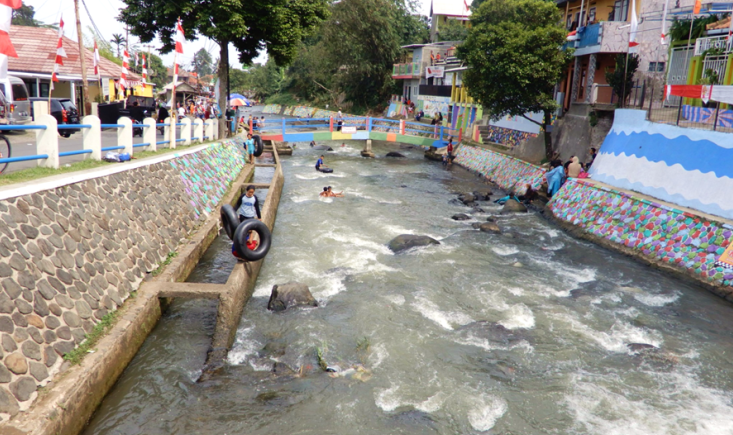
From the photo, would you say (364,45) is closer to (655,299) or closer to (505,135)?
(505,135)

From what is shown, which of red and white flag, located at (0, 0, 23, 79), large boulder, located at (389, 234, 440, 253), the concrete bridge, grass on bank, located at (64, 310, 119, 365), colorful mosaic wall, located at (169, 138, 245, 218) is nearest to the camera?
grass on bank, located at (64, 310, 119, 365)

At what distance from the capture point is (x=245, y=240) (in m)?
11.6

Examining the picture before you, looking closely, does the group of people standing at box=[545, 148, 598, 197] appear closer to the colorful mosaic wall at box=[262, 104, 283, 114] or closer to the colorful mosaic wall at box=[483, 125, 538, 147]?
the colorful mosaic wall at box=[483, 125, 538, 147]

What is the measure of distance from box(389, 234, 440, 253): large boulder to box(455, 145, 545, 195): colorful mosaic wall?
939 cm

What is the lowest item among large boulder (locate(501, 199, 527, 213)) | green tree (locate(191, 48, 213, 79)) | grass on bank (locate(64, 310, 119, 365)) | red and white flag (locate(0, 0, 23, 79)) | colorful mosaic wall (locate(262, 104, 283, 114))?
grass on bank (locate(64, 310, 119, 365))

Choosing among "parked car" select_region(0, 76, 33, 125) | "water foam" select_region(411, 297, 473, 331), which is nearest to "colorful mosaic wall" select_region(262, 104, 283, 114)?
"parked car" select_region(0, 76, 33, 125)

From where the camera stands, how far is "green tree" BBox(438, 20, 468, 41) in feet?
204

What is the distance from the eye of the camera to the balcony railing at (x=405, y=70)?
188 feet

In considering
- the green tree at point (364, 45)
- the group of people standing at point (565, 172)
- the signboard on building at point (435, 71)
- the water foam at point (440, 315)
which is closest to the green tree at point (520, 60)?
the group of people standing at point (565, 172)

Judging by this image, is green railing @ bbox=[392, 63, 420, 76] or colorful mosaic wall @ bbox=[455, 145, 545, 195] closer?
colorful mosaic wall @ bbox=[455, 145, 545, 195]

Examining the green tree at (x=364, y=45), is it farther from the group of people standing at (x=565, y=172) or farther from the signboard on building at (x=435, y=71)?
the group of people standing at (x=565, y=172)

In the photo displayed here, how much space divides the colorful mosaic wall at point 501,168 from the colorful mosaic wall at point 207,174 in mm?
13909

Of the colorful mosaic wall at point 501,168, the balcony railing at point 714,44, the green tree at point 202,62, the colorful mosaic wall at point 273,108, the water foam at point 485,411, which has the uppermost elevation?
the green tree at point 202,62

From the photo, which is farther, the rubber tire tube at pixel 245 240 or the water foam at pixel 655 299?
the water foam at pixel 655 299
